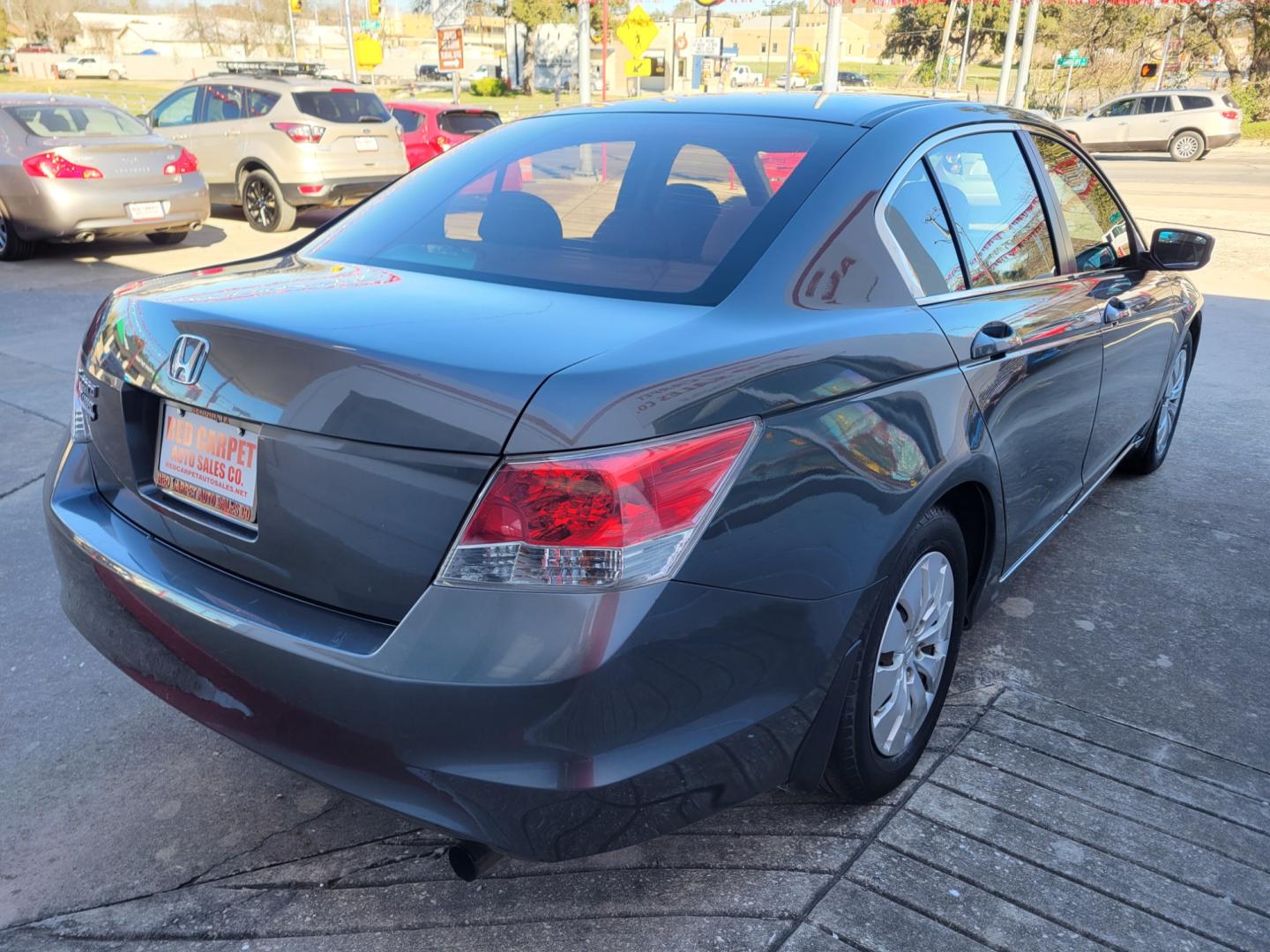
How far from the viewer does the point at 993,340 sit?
2.62m

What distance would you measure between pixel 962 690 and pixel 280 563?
2.09 meters

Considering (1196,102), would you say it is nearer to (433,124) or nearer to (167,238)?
(433,124)

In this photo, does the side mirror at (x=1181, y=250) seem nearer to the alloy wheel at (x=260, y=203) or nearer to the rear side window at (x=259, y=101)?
the alloy wheel at (x=260, y=203)

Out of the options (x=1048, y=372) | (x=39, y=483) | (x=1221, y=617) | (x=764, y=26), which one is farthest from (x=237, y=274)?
(x=764, y=26)

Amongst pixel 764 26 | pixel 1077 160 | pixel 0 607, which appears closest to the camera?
pixel 0 607

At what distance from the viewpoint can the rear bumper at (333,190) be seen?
1200 centimetres

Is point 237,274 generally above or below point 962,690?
above

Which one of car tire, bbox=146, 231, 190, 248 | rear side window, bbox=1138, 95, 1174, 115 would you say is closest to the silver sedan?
car tire, bbox=146, 231, 190, 248

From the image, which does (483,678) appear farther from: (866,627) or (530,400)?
(866,627)

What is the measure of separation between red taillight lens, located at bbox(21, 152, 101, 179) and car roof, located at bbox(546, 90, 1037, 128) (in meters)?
8.34

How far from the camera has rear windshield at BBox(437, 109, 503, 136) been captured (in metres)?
15.4

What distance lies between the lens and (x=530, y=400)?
1.67m

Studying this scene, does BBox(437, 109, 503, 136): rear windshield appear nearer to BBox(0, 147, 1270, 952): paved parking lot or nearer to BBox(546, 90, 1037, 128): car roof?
BBox(0, 147, 1270, 952): paved parking lot

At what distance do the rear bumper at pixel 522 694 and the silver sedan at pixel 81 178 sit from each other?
912 centimetres
